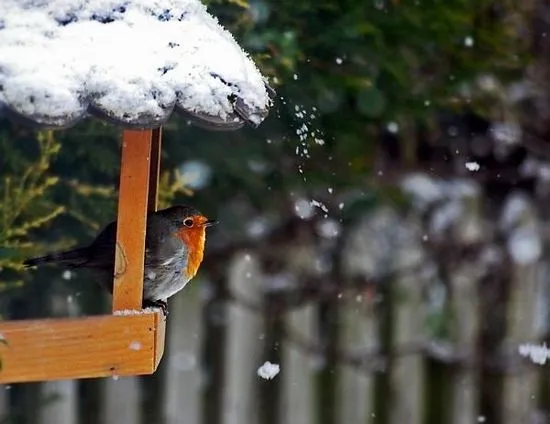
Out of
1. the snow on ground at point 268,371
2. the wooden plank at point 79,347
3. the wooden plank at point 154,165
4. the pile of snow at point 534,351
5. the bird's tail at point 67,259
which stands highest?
the pile of snow at point 534,351

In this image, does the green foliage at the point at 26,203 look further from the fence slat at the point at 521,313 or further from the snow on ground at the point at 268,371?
the fence slat at the point at 521,313

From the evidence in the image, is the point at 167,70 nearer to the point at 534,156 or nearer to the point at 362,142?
the point at 362,142

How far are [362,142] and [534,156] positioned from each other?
1.04 meters

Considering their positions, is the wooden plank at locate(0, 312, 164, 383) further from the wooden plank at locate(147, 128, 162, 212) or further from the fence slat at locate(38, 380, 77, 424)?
the fence slat at locate(38, 380, 77, 424)

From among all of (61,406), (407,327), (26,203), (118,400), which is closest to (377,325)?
(407,327)

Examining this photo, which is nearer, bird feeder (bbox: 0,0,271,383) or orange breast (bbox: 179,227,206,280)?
bird feeder (bbox: 0,0,271,383)

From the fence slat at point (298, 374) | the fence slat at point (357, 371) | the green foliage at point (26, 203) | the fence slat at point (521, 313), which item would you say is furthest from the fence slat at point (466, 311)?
the green foliage at point (26, 203)

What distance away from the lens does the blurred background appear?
3230 millimetres

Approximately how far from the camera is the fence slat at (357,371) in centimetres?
387

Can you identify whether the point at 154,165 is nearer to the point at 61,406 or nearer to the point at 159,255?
the point at 159,255

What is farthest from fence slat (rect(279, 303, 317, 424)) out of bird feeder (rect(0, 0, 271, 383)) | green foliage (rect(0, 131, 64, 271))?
bird feeder (rect(0, 0, 271, 383))

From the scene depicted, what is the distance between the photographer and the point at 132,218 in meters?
1.86

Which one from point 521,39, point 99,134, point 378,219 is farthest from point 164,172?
point 521,39

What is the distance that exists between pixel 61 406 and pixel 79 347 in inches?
71.3
